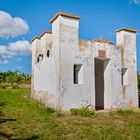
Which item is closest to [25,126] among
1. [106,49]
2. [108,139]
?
[108,139]

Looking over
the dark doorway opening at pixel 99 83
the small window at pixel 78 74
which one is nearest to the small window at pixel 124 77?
the dark doorway opening at pixel 99 83

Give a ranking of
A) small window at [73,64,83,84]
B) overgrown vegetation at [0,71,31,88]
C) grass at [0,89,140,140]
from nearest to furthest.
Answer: grass at [0,89,140,140]
small window at [73,64,83,84]
overgrown vegetation at [0,71,31,88]

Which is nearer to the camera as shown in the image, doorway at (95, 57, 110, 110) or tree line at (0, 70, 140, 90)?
doorway at (95, 57, 110, 110)

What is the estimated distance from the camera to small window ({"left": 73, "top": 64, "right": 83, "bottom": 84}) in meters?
10.3

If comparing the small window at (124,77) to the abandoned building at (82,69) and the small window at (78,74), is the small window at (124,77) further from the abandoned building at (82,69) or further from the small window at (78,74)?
the small window at (78,74)

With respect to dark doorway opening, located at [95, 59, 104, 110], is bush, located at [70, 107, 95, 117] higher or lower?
lower

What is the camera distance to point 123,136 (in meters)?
6.18

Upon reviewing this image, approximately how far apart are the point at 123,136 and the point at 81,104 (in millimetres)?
3943

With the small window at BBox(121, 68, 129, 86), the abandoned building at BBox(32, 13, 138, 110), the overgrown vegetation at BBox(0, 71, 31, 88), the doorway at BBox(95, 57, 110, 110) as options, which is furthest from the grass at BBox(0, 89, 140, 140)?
the overgrown vegetation at BBox(0, 71, 31, 88)

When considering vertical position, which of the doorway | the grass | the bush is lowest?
the grass

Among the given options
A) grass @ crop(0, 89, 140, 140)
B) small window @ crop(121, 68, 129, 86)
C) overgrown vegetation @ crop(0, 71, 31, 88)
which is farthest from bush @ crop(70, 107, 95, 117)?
overgrown vegetation @ crop(0, 71, 31, 88)

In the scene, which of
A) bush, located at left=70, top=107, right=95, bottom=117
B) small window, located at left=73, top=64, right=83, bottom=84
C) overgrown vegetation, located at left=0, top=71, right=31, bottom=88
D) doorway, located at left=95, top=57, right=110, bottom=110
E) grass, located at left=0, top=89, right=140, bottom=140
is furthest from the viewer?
overgrown vegetation, located at left=0, top=71, right=31, bottom=88

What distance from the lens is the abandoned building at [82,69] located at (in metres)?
9.73

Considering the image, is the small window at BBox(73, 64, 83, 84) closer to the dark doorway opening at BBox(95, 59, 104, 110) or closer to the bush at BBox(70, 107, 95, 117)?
the bush at BBox(70, 107, 95, 117)
